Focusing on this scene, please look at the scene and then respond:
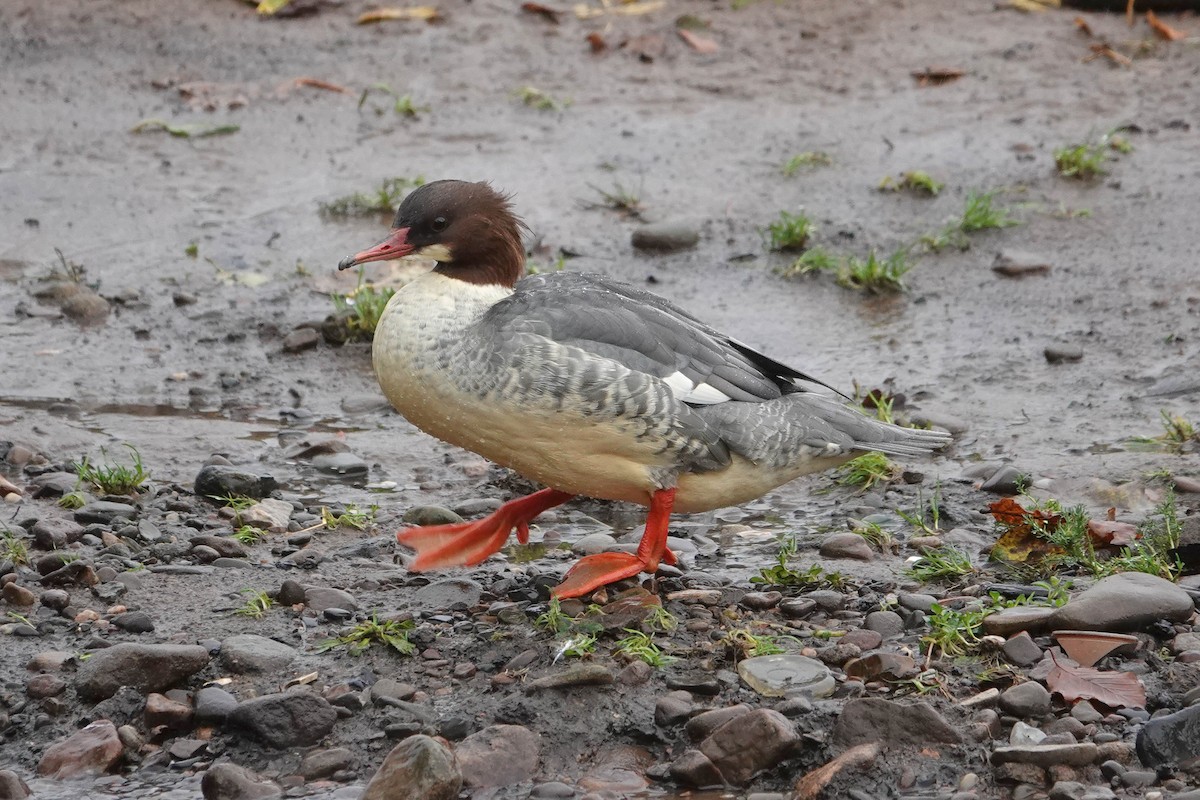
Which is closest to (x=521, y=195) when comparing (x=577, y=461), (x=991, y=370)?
(x=991, y=370)

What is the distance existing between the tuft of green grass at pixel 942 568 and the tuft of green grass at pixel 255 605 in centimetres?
216

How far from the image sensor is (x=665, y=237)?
7.97 meters

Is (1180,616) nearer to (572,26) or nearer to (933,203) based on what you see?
(933,203)

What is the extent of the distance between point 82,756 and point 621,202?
210 inches

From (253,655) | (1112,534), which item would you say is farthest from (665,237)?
(253,655)

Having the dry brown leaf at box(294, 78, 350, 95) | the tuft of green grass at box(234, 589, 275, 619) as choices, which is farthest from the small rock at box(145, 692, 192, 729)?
the dry brown leaf at box(294, 78, 350, 95)

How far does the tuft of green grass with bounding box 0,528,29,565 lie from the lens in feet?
15.5

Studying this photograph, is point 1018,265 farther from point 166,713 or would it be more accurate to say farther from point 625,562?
point 166,713

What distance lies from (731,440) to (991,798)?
150 cm

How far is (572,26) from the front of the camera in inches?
429

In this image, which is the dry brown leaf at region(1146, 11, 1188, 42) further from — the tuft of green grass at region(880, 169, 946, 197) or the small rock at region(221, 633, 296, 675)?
the small rock at region(221, 633, 296, 675)

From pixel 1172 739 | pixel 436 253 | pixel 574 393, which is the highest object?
pixel 436 253

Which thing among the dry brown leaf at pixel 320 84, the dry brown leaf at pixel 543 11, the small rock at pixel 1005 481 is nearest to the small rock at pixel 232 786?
the small rock at pixel 1005 481

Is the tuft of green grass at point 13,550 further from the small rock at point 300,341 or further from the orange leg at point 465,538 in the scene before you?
the small rock at point 300,341
